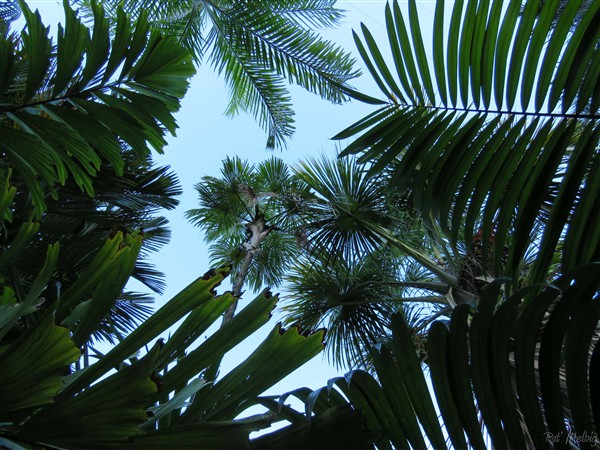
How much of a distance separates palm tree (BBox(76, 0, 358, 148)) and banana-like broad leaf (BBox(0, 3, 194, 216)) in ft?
11.4

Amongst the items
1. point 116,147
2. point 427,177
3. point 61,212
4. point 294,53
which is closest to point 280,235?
point 294,53

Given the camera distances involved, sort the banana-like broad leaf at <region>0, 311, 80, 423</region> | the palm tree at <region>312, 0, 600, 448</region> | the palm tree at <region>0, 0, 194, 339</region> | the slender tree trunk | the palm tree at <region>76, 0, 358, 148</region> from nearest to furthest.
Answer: the banana-like broad leaf at <region>0, 311, 80, 423</region>
the palm tree at <region>312, 0, 600, 448</region>
the palm tree at <region>0, 0, 194, 339</region>
the slender tree trunk
the palm tree at <region>76, 0, 358, 148</region>

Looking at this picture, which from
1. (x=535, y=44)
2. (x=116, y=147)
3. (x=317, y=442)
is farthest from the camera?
(x=116, y=147)

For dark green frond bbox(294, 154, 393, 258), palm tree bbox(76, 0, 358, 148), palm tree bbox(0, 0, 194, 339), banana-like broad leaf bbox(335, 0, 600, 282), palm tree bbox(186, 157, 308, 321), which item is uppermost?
palm tree bbox(76, 0, 358, 148)

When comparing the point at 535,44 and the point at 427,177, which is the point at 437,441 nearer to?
the point at 427,177

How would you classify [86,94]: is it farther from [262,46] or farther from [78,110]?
[262,46]

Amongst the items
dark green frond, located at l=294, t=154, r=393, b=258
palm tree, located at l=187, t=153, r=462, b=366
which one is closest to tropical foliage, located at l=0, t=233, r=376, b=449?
palm tree, located at l=187, t=153, r=462, b=366

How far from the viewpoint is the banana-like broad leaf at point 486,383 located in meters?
0.91

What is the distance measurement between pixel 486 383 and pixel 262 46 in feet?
15.8

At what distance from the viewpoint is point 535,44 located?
928mm

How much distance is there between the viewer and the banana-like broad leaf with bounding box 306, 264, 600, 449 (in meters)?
0.91

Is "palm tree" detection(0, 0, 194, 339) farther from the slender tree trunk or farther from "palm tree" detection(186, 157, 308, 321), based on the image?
"palm tree" detection(186, 157, 308, 321)

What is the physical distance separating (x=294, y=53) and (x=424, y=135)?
435 centimetres

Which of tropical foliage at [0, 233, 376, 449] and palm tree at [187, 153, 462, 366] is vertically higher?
palm tree at [187, 153, 462, 366]
